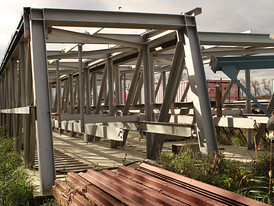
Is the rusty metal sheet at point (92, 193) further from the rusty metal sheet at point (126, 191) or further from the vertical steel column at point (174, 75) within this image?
the vertical steel column at point (174, 75)

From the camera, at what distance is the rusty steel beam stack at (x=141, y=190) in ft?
11.5

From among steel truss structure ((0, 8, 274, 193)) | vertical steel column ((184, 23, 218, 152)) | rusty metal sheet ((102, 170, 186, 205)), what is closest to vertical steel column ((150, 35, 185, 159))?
steel truss structure ((0, 8, 274, 193))

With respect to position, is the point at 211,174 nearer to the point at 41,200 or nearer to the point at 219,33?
the point at 41,200

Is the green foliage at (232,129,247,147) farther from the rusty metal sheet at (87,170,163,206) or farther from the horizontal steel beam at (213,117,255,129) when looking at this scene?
the rusty metal sheet at (87,170,163,206)

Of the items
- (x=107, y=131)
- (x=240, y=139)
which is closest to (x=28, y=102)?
(x=107, y=131)

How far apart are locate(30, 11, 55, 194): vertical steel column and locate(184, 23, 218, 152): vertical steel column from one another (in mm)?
2624

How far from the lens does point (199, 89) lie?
6316 mm

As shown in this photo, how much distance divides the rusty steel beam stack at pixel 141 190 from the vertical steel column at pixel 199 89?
1.53 m

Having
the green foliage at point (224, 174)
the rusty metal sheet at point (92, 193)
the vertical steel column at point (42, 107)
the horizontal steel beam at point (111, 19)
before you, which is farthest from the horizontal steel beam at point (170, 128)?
the vertical steel column at point (42, 107)

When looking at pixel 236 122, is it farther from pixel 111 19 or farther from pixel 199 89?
pixel 111 19

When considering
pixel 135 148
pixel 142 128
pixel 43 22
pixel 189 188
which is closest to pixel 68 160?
pixel 142 128

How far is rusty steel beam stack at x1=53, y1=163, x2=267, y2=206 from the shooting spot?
351cm

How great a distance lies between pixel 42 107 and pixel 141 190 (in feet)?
7.58

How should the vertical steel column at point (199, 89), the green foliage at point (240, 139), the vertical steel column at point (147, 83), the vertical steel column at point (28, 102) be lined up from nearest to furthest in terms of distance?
the vertical steel column at point (199, 89), the vertical steel column at point (28, 102), the vertical steel column at point (147, 83), the green foliage at point (240, 139)
